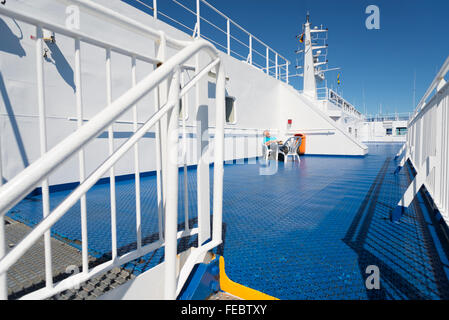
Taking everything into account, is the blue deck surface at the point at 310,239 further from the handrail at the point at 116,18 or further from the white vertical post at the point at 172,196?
the handrail at the point at 116,18

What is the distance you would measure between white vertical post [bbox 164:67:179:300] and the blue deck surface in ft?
1.53

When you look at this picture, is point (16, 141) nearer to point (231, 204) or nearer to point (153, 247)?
point (231, 204)

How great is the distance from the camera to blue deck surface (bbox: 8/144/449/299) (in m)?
1.12

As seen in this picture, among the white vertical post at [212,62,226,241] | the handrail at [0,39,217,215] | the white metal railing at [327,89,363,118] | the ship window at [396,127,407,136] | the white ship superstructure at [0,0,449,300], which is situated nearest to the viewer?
the handrail at [0,39,217,215]

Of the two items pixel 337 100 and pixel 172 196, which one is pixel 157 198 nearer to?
pixel 172 196

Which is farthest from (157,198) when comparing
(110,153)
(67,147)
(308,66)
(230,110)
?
(308,66)

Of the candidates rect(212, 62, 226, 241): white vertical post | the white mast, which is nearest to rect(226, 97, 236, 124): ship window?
rect(212, 62, 226, 241): white vertical post

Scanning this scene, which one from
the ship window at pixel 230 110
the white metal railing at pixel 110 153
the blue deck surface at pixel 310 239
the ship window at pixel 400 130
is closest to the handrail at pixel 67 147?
the white metal railing at pixel 110 153

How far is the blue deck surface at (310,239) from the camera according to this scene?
1.12m

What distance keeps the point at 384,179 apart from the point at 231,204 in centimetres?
250

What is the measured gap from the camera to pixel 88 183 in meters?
0.59

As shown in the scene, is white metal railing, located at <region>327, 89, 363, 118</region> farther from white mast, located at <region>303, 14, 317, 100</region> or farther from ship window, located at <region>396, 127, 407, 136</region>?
ship window, located at <region>396, 127, 407, 136</region>

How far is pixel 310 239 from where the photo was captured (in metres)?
1.62

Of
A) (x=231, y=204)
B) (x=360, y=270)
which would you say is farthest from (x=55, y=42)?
(x=360, y=270)
